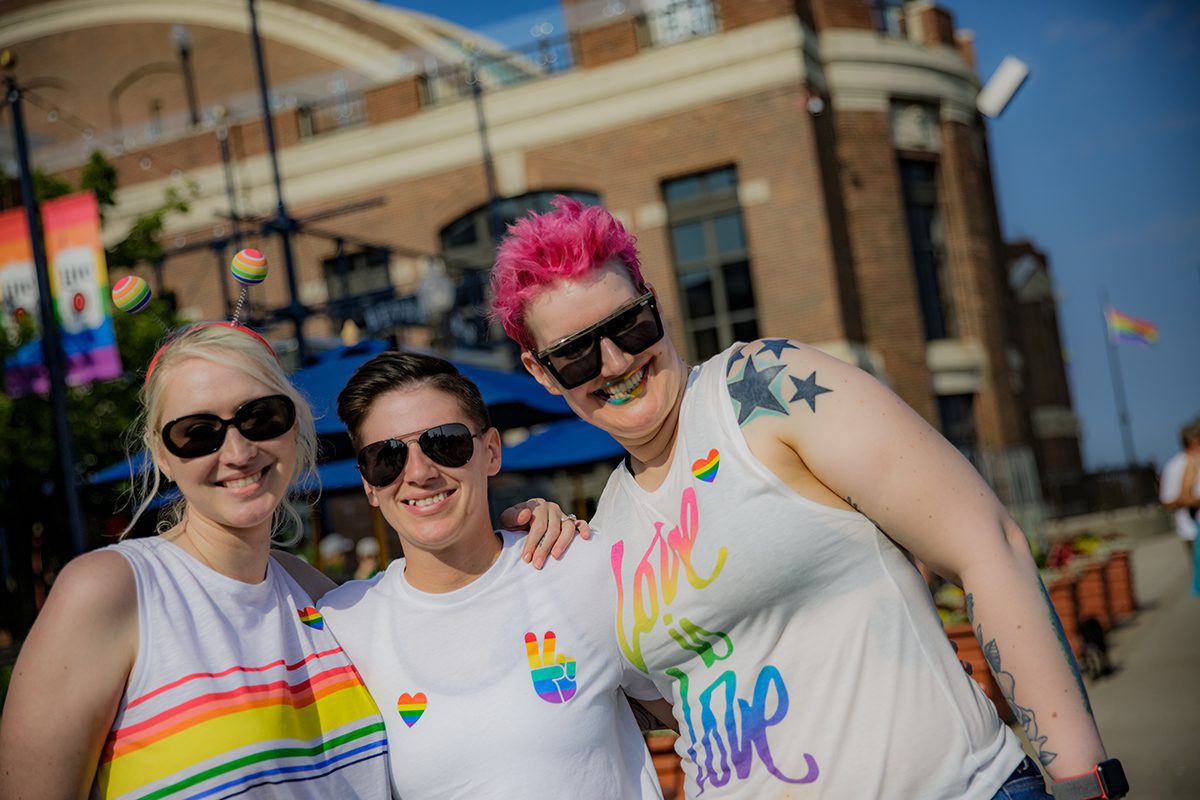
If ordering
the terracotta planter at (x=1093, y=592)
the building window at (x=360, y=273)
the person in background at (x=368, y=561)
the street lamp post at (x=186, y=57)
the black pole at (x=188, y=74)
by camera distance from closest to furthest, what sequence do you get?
the terracotta planter at (x=1093, y=592) → the person in background at (x=368, y=561) → the building window at (x=360, y=273) → the street lamp post at (x=186, y=57) → the black pole at (x=188, y=74)

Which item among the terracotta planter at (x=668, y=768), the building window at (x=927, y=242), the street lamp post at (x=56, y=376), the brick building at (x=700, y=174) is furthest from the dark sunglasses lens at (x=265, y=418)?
the building window at (x=927, y=242)

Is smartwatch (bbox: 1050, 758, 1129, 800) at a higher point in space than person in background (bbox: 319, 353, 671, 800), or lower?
lower

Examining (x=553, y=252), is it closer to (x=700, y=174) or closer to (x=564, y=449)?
(x=564, y=449)

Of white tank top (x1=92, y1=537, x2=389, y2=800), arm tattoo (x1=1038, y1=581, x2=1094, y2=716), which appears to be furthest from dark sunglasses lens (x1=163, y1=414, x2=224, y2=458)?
arm tattoo (x1=1038, y1=581, x2=1094, y2=716)

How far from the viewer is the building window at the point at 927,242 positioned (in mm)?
22500

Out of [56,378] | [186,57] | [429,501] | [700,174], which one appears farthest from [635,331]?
[186,57]

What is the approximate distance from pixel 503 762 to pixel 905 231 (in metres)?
20.5

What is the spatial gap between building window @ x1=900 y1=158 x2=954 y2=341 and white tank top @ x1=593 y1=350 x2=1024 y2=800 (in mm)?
20791

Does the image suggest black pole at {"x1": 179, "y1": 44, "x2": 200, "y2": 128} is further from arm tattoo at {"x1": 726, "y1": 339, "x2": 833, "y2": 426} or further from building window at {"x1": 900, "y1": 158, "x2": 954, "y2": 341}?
arm tattoo at {"x1": 726, "y1": 339, "x2": 833, "y2": 426}

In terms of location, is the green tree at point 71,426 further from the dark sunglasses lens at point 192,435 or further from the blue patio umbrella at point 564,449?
the dark sunglasses lens at point 192,435

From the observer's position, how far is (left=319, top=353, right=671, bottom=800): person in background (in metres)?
2.64

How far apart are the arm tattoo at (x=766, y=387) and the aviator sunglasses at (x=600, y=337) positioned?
207mm

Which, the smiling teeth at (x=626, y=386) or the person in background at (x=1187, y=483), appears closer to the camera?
the smiling teeth at (x=626, y=386)

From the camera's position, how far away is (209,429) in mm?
2564
